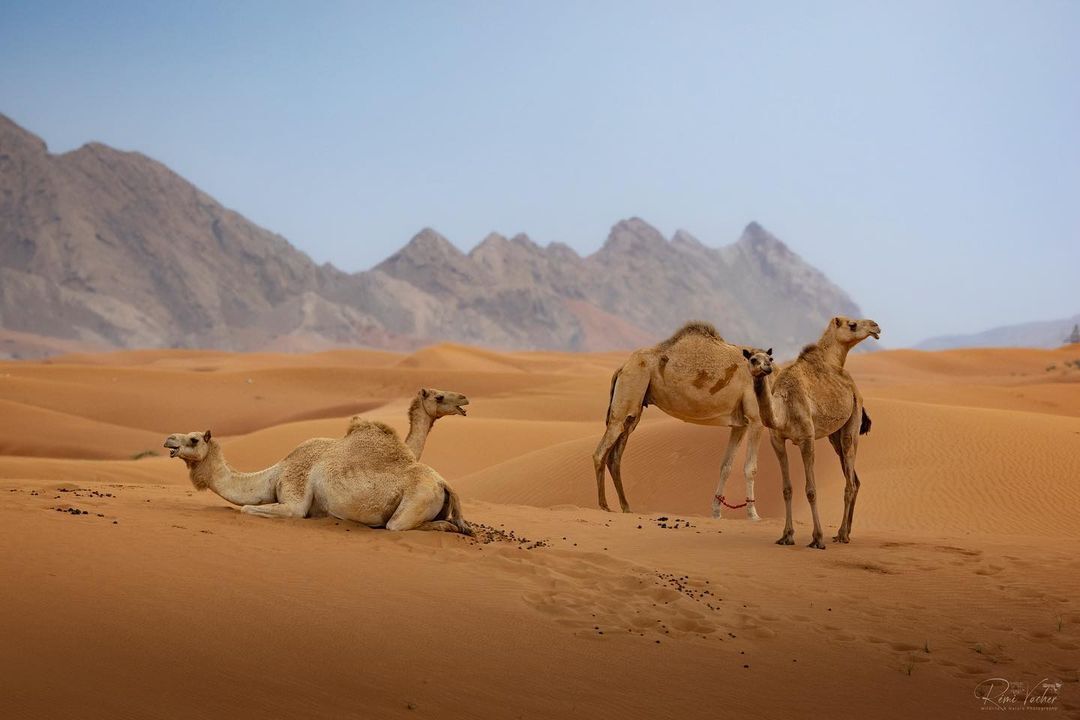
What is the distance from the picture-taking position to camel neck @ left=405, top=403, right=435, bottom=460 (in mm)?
9508

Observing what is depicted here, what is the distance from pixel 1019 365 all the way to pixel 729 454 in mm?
59349

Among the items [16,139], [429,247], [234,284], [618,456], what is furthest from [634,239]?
[618,456]

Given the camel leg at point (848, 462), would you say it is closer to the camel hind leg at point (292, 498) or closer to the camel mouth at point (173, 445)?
the camel hind leg at point (292, 498)

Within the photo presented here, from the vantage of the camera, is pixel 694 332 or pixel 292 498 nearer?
pixel 292 498

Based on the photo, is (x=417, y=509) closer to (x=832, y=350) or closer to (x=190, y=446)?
(x=190, y=446)

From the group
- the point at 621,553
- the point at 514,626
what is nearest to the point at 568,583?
the point at 514,626

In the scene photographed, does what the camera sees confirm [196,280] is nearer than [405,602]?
No

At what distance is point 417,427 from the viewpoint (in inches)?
377

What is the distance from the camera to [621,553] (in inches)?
335

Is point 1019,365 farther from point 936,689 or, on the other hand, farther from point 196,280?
point 196,280

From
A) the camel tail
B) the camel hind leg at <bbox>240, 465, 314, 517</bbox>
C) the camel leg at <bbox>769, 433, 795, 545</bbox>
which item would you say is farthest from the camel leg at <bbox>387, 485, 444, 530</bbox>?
the camel leg at <bbox>769, 433, 795, 545</bbox>

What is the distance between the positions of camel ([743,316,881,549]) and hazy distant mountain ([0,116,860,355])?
95876 mm

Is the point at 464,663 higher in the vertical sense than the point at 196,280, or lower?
lower

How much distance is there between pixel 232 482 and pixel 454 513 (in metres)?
2.05
